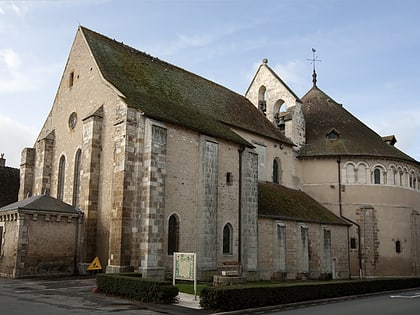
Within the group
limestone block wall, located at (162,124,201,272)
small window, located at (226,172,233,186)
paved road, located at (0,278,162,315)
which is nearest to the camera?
paved road, located at (0,278,162,315)

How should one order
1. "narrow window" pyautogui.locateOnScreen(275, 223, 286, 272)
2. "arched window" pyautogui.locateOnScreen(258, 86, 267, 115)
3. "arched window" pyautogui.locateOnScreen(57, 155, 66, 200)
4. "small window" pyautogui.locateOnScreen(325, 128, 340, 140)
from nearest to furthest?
"arched window" pyautogui.locateOnScreen(57, 155, 66, 200), "narrow window" pyautogui.locateOnScreen(275, 223, 286, 272), "small window" pyautogui.locateOnScreen(325, 128, 340, 140), "arched window" pyautogui.locateOnScreen(258, 86, 267, 115)

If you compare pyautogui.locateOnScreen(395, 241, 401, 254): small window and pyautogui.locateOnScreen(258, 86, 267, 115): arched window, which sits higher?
pyautogui.locateOnScreen(258, 86, 267, 115): arched window

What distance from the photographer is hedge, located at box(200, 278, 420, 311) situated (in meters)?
14.9

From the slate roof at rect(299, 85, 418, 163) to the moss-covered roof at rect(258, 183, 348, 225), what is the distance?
4.49 m

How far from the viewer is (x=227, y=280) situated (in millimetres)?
17578

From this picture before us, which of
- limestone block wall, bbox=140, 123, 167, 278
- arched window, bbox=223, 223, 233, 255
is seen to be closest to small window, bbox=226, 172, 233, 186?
arched window, bbox=223, 223, 233, 255

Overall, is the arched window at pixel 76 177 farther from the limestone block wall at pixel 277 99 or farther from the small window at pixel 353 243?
the small window at pixel 353 243

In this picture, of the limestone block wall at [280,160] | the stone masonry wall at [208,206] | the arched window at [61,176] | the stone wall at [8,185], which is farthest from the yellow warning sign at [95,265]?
the stone wall at [8,185]

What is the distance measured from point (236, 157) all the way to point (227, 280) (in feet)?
38.8

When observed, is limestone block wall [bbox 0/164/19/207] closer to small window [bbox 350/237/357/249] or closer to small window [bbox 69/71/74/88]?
small window [bbox 69/71/74/88]

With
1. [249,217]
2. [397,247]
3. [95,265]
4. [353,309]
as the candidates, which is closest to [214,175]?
[249,217]

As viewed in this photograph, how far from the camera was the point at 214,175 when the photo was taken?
1032 inches

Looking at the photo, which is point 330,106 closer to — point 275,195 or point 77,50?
point 275,195

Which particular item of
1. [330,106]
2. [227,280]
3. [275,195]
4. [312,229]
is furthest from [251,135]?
[227,280]
